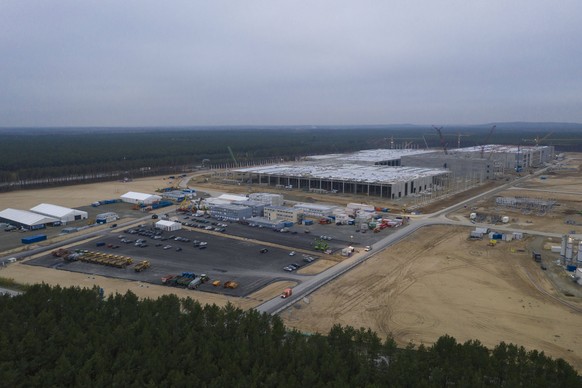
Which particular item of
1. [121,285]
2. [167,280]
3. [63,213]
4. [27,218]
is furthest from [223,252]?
[27,218]

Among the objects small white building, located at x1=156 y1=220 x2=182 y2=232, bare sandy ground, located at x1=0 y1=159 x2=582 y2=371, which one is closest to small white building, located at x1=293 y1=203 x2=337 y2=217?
bare sandy ground, located at x1=0 y1=159 x2=582 y2=371

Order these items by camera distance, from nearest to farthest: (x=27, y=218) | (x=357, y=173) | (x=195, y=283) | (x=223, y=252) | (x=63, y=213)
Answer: (x=195, y=283), (x=223, y=252), (x=27, y=218), (x=63, y=213), (x=357, y=173)

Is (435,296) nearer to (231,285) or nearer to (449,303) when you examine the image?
(449,303)

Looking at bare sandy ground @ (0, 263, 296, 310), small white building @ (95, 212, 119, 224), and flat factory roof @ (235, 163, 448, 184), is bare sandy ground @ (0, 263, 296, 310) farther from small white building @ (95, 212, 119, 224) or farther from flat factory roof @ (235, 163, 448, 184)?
flat factory roof @ (235, 163, 448, 184)

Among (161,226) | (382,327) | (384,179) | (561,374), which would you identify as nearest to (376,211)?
(384,179)

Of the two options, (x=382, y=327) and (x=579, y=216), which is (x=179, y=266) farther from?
(x=579, y=216)
